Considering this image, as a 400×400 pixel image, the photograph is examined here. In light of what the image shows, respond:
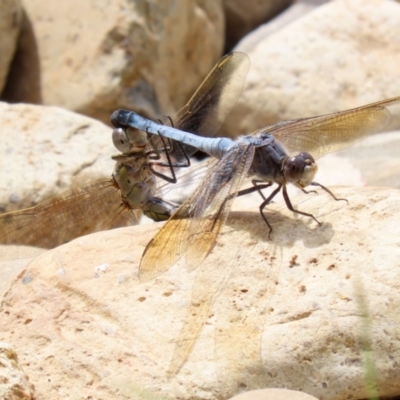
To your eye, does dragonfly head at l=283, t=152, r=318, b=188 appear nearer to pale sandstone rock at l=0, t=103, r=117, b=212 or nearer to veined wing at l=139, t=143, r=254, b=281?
veined wing at l=139, t=143, r=254, b=281

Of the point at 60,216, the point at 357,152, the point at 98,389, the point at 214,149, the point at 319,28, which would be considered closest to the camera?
the point at 98,389

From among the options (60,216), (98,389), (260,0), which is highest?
(98,389)

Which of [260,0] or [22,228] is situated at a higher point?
[22,228]

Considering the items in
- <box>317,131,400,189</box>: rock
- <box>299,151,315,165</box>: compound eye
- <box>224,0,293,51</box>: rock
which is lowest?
<box>224,0,293,51</box>: rock

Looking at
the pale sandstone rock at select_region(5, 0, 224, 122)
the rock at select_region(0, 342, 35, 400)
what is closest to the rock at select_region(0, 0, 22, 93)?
the pale sandstone rock at select_region(5, 0, 224, 122)

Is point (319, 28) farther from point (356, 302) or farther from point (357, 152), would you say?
point (356, 302)

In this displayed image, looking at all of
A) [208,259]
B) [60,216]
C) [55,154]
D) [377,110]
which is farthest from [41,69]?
[208,259]

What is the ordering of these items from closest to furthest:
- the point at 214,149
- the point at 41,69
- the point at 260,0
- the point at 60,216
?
the point at 214,149 → the point at 60,216 → the point at 41,69 → the point at 260,0
